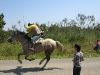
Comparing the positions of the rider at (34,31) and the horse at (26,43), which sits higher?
the rider at (34,31)

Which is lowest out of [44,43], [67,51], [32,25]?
[67,51]

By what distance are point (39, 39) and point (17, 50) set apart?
261 inches

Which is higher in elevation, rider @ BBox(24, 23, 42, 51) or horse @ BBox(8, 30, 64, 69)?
rider @ BBox(24, 23, 42, 51)

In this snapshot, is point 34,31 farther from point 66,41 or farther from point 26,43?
point 66,41

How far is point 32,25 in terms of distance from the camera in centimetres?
1137

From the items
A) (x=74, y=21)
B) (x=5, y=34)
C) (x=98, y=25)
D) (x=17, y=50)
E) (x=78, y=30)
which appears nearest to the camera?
(x=17, y=50)

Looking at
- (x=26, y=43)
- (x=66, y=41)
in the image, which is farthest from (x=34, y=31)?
(x=66, y=41)

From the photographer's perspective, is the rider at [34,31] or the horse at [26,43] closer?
the rider at [34,31]

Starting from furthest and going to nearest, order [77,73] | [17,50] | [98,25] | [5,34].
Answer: [98,25]
[5,34]
[17,50]
[77,73]

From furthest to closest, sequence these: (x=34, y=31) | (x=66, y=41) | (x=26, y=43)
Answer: (x=66, y=41), (x=26, y=43), (x=34, y=31)

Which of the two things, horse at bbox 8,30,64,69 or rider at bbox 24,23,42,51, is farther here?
horse at bbox 8,30,64,69

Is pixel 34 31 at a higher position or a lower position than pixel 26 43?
higher

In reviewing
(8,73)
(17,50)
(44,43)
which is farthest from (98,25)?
(8,73)

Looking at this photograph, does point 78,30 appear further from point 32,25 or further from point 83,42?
point 32,25
